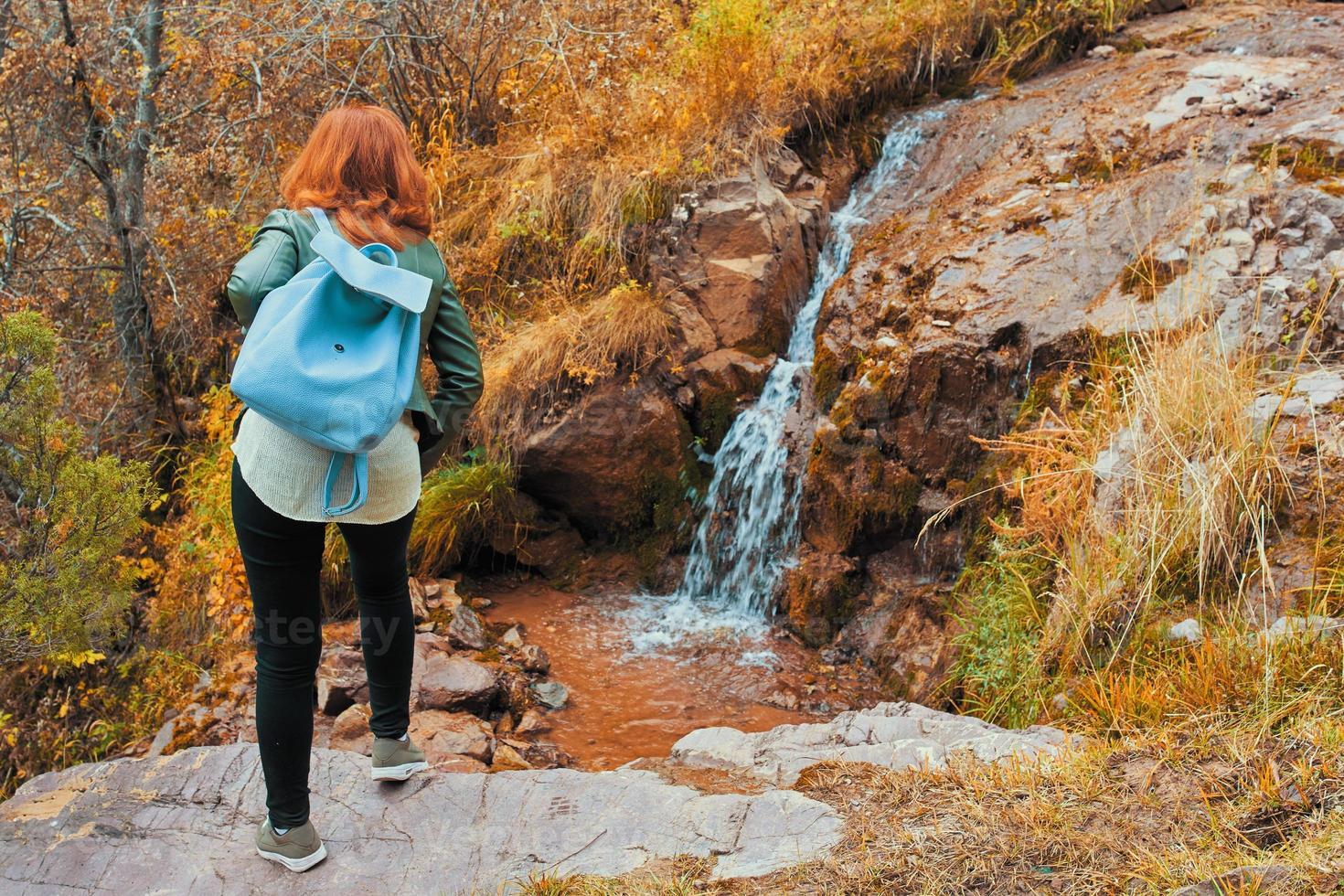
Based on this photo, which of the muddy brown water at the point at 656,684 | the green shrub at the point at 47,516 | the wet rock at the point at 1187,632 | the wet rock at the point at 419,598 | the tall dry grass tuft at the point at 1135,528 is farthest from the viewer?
the wet rock at the point at 419,598

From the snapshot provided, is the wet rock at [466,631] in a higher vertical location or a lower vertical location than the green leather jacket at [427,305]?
lower

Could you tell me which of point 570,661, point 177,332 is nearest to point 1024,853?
point 570,661

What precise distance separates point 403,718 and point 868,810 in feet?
4.29

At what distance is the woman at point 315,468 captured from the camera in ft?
7.41

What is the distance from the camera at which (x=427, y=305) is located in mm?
2377

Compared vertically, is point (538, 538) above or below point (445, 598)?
below

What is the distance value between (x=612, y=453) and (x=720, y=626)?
129cm

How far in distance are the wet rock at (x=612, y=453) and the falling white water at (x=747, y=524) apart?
355 millimetres

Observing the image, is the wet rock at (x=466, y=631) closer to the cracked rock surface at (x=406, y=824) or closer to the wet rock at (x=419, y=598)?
the wet rock at (x=419, y=598)

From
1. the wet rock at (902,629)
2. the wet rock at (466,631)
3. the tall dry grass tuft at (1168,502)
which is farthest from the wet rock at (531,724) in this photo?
the tall dry grass tuft at (1168,502)

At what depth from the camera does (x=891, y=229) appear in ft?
21.4

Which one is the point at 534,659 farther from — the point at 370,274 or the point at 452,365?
the point at 370,274

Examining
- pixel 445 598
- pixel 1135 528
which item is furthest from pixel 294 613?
pixel 445 598

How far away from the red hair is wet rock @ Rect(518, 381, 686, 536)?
3625 mm
